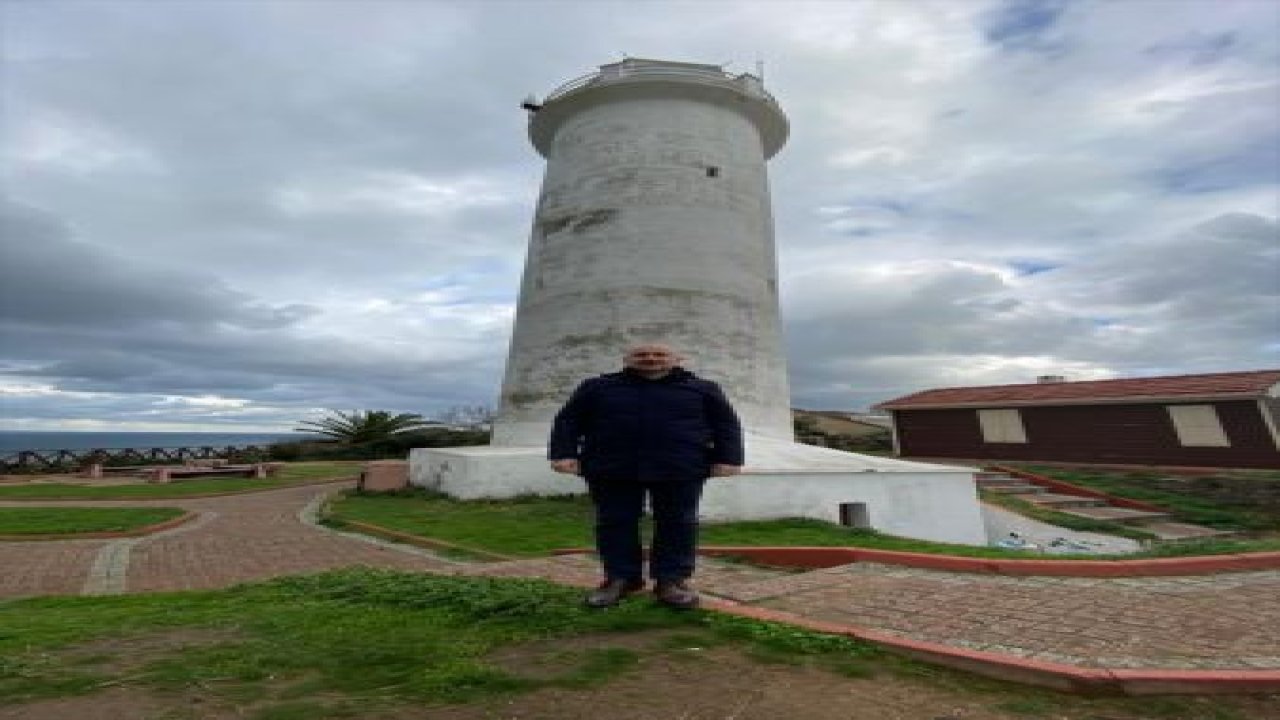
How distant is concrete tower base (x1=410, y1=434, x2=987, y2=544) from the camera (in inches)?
460

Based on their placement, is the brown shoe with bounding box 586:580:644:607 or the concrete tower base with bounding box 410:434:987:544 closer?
the brown shoe with bounding box 586:580:644:607

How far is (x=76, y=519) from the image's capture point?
475 inches

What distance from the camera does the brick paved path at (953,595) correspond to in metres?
3.72

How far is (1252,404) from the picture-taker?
18219mm

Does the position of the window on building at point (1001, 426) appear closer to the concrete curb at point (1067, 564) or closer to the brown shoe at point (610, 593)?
the concrete curb at point (1067, 564)

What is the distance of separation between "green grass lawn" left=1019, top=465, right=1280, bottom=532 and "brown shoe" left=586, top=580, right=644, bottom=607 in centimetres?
1545

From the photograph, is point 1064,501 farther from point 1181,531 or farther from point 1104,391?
point 1104,391

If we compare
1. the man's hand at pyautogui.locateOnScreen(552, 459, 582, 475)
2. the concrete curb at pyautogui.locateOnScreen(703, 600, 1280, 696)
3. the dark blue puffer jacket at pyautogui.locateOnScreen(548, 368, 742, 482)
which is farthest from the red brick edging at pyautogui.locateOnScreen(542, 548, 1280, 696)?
the man's hand at pyautogui.locateOnScreen(552, 459, 582, 475)

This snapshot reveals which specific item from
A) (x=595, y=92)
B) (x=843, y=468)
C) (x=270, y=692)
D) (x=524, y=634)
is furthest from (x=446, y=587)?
(x=595, y=92)

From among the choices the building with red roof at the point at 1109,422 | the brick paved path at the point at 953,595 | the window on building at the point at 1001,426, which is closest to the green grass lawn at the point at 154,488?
the brick paved path at the point at 953,595

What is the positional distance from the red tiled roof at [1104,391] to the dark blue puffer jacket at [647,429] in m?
20.5

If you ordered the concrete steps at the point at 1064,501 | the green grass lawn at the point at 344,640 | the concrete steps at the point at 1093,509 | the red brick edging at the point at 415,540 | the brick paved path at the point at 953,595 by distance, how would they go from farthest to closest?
the concrete steps at the point at 1064,501 < the concrete steps at the point at 1093,509 < the red brick edging at the point at 415,540 < the brick paved path at the point at 953,595 < the green grass lawn at the point at 344,640

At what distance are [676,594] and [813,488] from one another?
838 cm

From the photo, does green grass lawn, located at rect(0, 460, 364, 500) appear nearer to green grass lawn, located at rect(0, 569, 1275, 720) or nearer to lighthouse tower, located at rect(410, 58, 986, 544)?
lighthouse tower, located at rect(410, 58, 986, 544)
